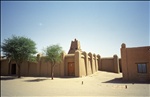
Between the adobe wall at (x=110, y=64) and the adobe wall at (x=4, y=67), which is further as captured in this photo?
the adobe wall at (x=110, y=64)

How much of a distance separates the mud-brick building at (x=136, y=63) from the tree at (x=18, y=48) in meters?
16.4

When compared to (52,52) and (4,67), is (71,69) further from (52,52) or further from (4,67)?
(4,67)

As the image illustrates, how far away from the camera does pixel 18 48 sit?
23.3m

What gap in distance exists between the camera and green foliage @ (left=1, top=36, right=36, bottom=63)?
23266mm

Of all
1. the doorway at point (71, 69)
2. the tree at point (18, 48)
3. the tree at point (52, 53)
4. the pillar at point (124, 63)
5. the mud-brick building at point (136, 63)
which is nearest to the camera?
the mud-brick building at point (136, 63)

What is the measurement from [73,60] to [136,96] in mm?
16871

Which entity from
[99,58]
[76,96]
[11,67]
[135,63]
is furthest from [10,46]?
[99,58]

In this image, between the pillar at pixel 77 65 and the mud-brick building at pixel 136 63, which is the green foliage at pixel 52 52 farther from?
the mud-brick building at pixel 136 63

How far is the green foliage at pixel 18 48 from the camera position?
2327 cm

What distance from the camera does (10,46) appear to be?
76.5 ft

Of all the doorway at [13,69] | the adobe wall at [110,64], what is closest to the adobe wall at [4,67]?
the doorway at [13,69]

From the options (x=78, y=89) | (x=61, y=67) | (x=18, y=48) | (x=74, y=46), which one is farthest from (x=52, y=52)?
(x=74, y=46)

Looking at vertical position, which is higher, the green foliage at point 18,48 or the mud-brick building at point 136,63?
the green foliage at point 18,48

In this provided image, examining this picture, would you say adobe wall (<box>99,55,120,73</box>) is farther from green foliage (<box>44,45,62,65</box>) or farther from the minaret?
green foliage (<box>44,45,62,65</box>)
